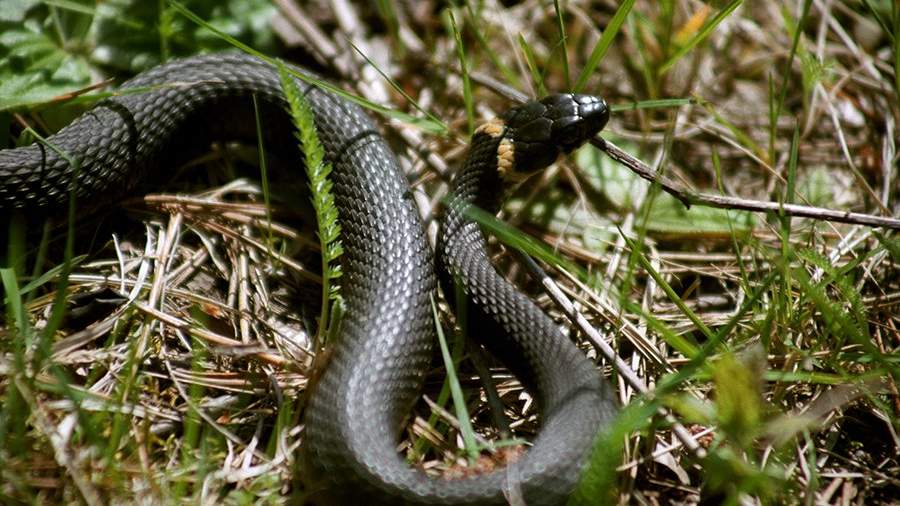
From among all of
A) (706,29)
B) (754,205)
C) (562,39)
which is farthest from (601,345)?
(706,29)

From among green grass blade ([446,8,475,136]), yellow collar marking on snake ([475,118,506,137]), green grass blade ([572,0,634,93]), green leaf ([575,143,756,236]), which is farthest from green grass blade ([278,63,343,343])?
green leaf ([575,143,756,236])

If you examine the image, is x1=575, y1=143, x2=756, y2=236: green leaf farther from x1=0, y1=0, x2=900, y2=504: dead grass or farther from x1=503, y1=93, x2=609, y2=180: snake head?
x1=503, y1=93, x2=609, y2=180: snake head

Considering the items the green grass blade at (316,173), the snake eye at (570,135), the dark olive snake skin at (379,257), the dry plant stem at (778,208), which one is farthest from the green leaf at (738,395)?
the snake eye at (570,135)

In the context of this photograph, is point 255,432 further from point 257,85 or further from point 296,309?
point 257,85

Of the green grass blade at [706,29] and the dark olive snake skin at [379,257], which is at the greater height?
the green grass blade at [706,29]

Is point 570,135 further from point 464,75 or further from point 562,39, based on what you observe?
point 464,75

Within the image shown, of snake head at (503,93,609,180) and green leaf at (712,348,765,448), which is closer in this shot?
green leaf at (712,348,765,448)

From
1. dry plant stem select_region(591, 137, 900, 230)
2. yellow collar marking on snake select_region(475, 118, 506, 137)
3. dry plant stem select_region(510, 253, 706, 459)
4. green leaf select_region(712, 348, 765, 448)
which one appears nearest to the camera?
green leaf select_region(712, 348, 765, 448)

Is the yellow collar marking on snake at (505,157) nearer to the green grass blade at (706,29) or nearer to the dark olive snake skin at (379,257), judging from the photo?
the dark olive snake skin at (379,257)

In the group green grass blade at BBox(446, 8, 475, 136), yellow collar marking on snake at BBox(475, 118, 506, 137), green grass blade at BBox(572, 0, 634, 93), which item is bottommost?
yellow collar marking on snake at BBox(475, 118, 506, 137)
